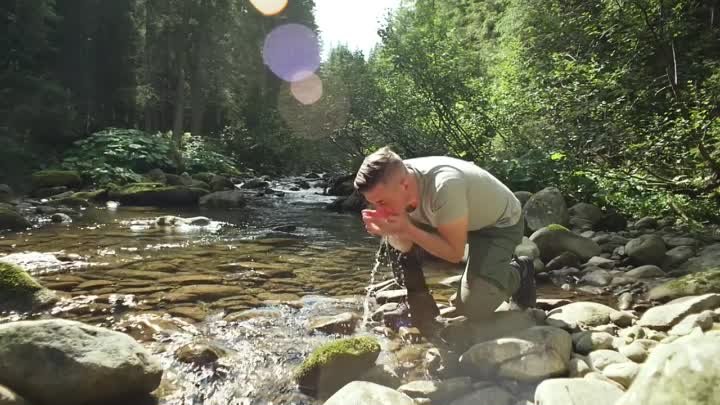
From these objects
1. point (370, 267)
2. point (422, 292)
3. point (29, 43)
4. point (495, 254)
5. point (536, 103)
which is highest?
point (29, 43)

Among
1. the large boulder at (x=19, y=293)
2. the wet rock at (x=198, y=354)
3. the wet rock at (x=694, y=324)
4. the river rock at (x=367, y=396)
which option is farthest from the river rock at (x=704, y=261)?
the large boulder at (x=19, y=293)

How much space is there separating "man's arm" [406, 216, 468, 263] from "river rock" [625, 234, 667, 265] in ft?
13.3

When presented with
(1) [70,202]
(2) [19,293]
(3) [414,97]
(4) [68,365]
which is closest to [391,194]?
(4) [68,365]

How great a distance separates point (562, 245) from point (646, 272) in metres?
1.10

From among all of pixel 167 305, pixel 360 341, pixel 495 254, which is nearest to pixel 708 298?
pixel 495 254

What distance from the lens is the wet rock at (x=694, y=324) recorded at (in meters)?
3.14

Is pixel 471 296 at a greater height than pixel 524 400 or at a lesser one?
greater

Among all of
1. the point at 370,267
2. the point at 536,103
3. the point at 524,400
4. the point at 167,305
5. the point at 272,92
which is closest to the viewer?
the point at 524,400

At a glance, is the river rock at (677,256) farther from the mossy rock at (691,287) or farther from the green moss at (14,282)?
the green moss at (14,282)

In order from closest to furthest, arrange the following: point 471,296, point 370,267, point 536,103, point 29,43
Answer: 1. point 471,296
2. point 370,267
3. point 536,103
4. point 29,43

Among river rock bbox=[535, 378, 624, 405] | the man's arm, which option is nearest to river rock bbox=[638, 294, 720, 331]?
river rock bbox=[535, 378, 624, 405]

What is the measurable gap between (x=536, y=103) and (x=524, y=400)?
343 inches

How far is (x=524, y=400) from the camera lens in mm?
2557

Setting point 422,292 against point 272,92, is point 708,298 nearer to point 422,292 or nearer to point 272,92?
point 422,292
